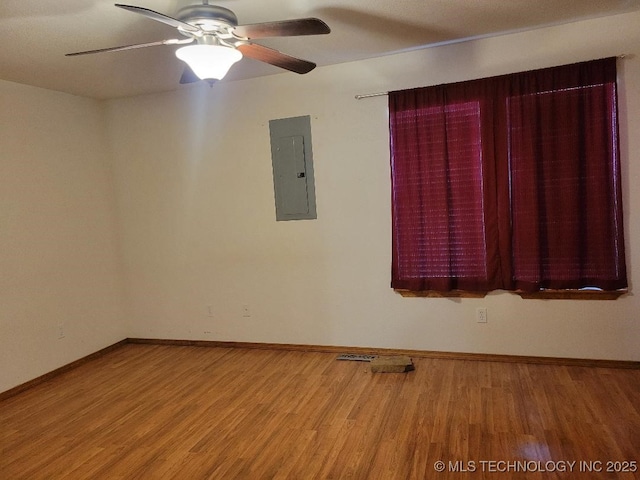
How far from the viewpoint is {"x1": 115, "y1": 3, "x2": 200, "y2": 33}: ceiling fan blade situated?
1.76 m

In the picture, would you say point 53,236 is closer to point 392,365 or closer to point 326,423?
point 326,423

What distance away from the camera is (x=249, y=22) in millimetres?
2730

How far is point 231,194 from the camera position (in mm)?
4277

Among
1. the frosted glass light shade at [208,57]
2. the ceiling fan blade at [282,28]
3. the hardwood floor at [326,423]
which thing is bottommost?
the hardwood floor at [326,423]

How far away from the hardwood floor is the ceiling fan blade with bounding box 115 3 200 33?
2.18 m

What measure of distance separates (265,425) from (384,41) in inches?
108

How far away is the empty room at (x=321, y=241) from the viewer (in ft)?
8.48

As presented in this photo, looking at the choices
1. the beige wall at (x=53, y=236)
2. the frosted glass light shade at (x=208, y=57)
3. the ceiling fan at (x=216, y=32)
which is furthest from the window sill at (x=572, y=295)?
the beige wall at (x=53, y=236)

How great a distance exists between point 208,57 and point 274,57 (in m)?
0.45

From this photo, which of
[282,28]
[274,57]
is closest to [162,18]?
[282,28]

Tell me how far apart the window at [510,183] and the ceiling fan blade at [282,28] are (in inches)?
67.5

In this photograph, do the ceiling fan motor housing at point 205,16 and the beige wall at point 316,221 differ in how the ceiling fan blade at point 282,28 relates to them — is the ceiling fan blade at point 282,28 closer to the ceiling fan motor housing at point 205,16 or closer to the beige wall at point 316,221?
the ceiling fan motor housing at point 205,16

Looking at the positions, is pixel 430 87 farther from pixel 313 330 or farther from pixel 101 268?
pixel 101 268

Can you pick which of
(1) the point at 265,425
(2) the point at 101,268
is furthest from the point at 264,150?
(1) the point at 265,425
